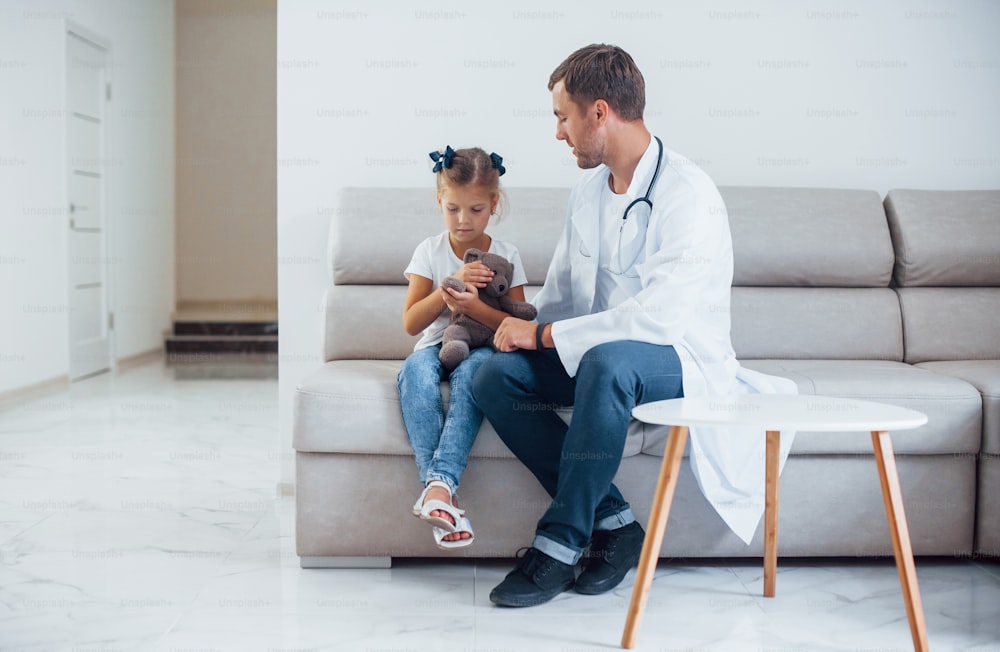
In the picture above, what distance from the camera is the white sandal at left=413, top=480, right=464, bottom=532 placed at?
2008mm

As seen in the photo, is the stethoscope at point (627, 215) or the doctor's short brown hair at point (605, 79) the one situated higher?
the doctor's short brown hair at point (605, 79)

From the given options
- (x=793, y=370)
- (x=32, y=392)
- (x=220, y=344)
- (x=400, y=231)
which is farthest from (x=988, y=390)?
(x=220, y=344)

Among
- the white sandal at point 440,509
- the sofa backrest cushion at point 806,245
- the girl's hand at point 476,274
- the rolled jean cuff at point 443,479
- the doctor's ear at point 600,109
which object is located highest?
the doctor's ear at point 600,109

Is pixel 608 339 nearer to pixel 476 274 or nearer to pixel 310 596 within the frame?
pixel 476 274

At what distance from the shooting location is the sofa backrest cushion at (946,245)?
9.23ft

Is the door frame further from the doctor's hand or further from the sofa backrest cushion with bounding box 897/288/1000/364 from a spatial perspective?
the sofa backrest cushion with bounding box 897/288/1000/364

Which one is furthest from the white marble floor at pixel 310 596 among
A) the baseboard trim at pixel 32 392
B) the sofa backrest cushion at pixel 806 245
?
the baseboard trim at pixel 32 392

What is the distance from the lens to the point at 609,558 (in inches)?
83.5

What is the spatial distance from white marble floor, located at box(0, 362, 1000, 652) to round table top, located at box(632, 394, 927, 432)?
17.4 inches

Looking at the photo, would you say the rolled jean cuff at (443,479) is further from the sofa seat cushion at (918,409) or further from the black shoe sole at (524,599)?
the sofa seat cushion at (918,409)

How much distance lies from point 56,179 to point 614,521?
400 centimetres

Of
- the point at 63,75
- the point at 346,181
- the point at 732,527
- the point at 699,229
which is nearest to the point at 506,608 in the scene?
the point at 732,527

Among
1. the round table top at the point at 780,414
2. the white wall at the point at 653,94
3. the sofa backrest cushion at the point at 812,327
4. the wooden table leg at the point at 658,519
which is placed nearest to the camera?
the round table top at the point at 780,414

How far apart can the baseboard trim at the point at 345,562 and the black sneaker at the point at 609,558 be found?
1.53ft
